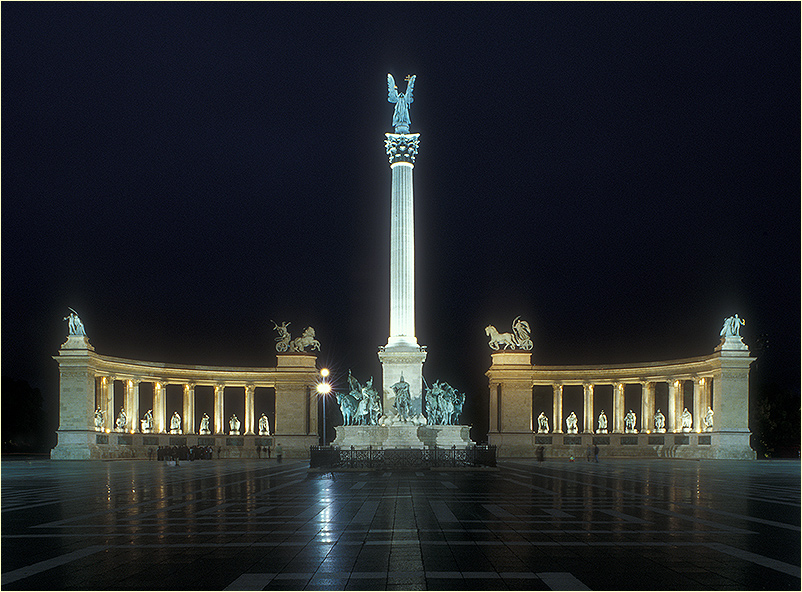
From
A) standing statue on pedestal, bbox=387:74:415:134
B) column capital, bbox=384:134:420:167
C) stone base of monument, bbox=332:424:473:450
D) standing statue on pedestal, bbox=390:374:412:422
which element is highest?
standing statue on pedestal, bbox=387:74:415:134

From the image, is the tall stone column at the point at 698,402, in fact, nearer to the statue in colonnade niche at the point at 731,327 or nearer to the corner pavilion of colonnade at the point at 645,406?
the corner pavilion of colonnade at the point at 645,406

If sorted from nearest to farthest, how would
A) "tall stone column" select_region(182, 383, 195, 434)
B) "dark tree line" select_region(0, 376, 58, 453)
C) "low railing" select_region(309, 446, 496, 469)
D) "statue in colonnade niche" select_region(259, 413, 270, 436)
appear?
"low railing" select_region(309, 446, 496, 469)
"tall stone column" select_region(182, 383, 195, 434)
"statue in colonnade niche" select_region(259, 413, 270, 436)
"dark tree line" select_region(0, 376, 58, 453)

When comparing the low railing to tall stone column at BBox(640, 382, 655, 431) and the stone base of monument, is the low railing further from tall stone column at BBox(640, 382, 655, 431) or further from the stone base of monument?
tall stone column at BBox(640, 382, 655, 431)

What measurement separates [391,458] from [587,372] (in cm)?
5127

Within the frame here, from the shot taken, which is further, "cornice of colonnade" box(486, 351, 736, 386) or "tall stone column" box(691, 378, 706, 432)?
"cornice of colonnade" box(486, 351, 736, 386)

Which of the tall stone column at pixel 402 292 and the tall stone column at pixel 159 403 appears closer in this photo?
the tall stone column at pixel 402 292

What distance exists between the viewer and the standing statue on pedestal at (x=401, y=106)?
72.1 metres

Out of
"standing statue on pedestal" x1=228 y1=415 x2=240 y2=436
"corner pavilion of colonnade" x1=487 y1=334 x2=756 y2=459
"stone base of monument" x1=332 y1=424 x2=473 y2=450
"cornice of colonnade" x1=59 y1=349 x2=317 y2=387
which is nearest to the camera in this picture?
"stone base of monument" x1=332 y1=424 x2=473 y2=450

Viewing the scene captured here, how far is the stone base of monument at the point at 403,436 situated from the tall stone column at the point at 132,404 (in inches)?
1320

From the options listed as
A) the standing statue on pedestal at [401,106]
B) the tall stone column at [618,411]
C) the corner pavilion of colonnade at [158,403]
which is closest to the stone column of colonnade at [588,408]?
the tall stone column at [618,411]

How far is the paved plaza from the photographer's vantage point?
572 inches

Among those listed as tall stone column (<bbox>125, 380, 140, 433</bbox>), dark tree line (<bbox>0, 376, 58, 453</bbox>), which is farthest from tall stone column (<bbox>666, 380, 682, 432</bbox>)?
dark tree line (<bbox>0, 376, 58, 453</bbox>)

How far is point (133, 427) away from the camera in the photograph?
88.2m

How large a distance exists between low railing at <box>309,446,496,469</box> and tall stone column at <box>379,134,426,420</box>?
1375cm
